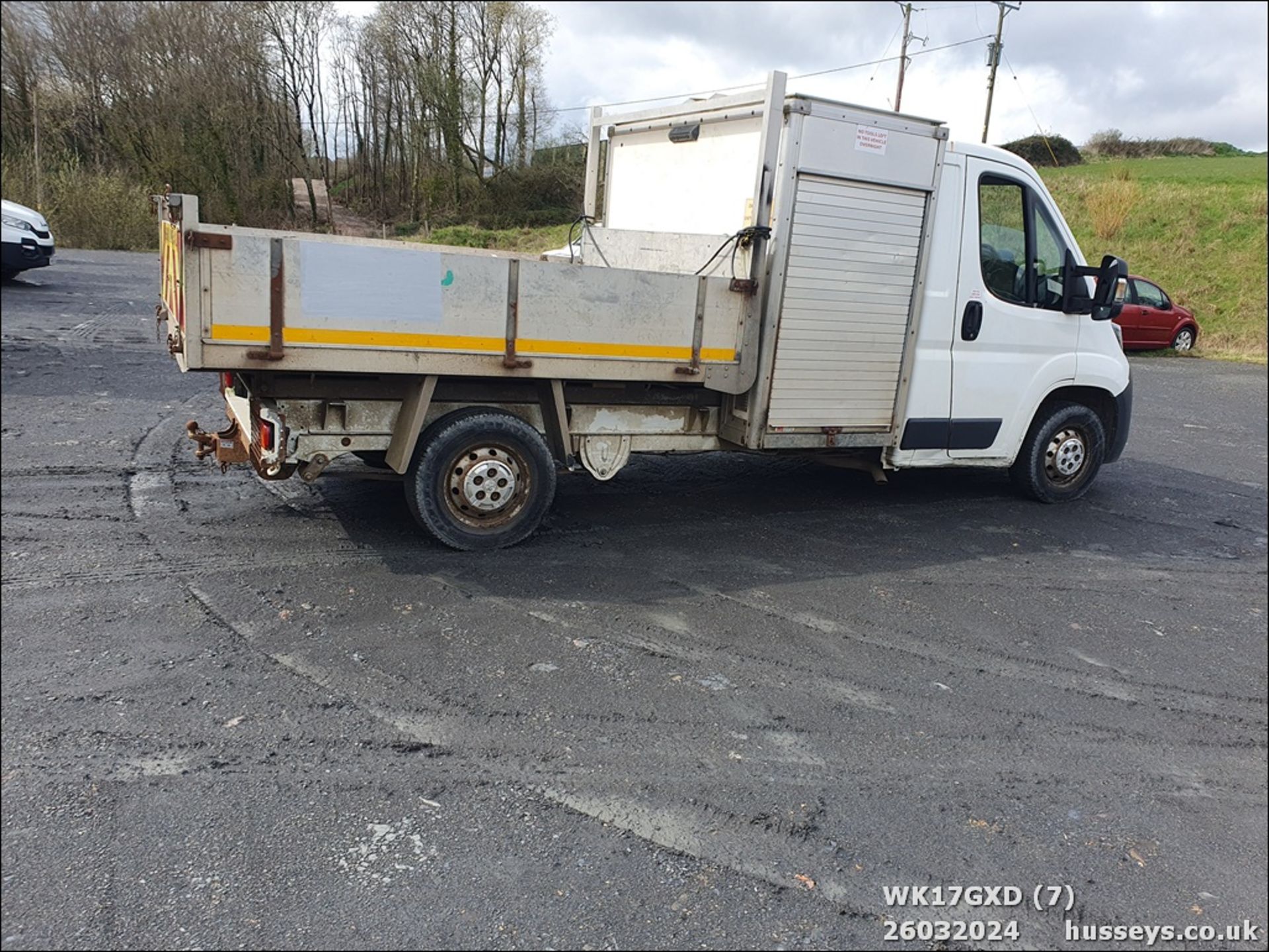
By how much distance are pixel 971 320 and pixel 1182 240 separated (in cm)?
2175

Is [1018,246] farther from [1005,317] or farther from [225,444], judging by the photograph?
[225,444]

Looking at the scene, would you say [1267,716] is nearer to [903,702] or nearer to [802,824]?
[903,702]

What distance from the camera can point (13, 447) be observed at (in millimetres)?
6035

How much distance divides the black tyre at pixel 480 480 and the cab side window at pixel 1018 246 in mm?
3463

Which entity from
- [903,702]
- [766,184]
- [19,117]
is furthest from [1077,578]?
[19,117]

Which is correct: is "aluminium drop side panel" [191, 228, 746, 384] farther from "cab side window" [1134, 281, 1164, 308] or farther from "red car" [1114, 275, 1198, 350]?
"cab side window" [1134, 281, 1164, 308]

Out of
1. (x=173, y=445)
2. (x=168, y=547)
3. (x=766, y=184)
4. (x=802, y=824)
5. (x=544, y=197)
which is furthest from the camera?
(x=544, y=197)

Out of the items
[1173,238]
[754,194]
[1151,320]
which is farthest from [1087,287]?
[1173,238]

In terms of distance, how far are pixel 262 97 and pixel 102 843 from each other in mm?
2475

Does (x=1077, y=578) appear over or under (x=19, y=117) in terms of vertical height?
under

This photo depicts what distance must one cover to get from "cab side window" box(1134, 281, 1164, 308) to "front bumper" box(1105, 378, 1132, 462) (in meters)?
14.5

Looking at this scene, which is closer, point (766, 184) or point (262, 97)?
point (262, 97)

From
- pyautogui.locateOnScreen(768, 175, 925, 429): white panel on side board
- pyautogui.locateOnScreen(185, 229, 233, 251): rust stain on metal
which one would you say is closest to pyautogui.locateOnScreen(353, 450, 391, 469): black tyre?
pyautogui.locateOnScreen(185, 229, 233, 251): rust stain on metal

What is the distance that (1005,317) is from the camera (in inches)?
265
